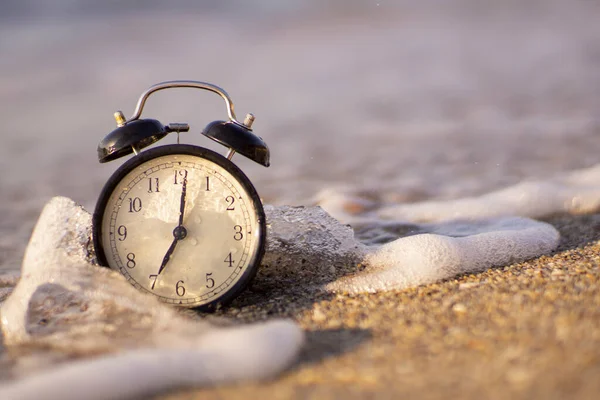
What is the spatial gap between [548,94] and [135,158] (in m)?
7.01

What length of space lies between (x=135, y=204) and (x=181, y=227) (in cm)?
21

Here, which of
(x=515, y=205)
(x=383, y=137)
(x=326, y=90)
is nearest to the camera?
(x=515, y=205)

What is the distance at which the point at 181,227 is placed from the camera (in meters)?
2.40

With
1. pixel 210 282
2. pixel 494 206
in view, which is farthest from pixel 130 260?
pixel 494 206

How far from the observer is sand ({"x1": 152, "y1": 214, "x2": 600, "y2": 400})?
1.54 m

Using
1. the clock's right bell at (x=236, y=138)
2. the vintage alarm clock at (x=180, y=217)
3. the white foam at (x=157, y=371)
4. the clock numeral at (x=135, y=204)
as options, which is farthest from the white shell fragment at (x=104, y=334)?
the clock's right bell at (x=236, y=138)

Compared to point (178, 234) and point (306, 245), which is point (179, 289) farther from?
point (306, 245)

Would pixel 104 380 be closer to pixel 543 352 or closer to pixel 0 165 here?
pixel 543 352

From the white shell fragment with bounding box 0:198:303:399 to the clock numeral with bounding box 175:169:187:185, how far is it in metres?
0.42

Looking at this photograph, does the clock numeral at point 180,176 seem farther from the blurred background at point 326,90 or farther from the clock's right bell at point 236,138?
the blurred background at point 326,90

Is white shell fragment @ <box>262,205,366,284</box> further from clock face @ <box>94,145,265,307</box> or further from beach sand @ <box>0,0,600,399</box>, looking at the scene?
clock face @ <box>94,145,265,307</box>

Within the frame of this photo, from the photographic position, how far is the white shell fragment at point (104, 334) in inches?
66.0

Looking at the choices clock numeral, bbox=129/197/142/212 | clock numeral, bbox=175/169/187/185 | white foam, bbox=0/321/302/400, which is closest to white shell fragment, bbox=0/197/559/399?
white foam, bbox=0/321/302/400

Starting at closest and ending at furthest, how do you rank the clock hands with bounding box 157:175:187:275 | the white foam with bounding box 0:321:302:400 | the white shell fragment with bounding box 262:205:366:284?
the white foam with bounding box 0:321:302:400
the clock hands with bounding box 157:175:187:275
the white shell fragment with bounding box 262:205:366:284
